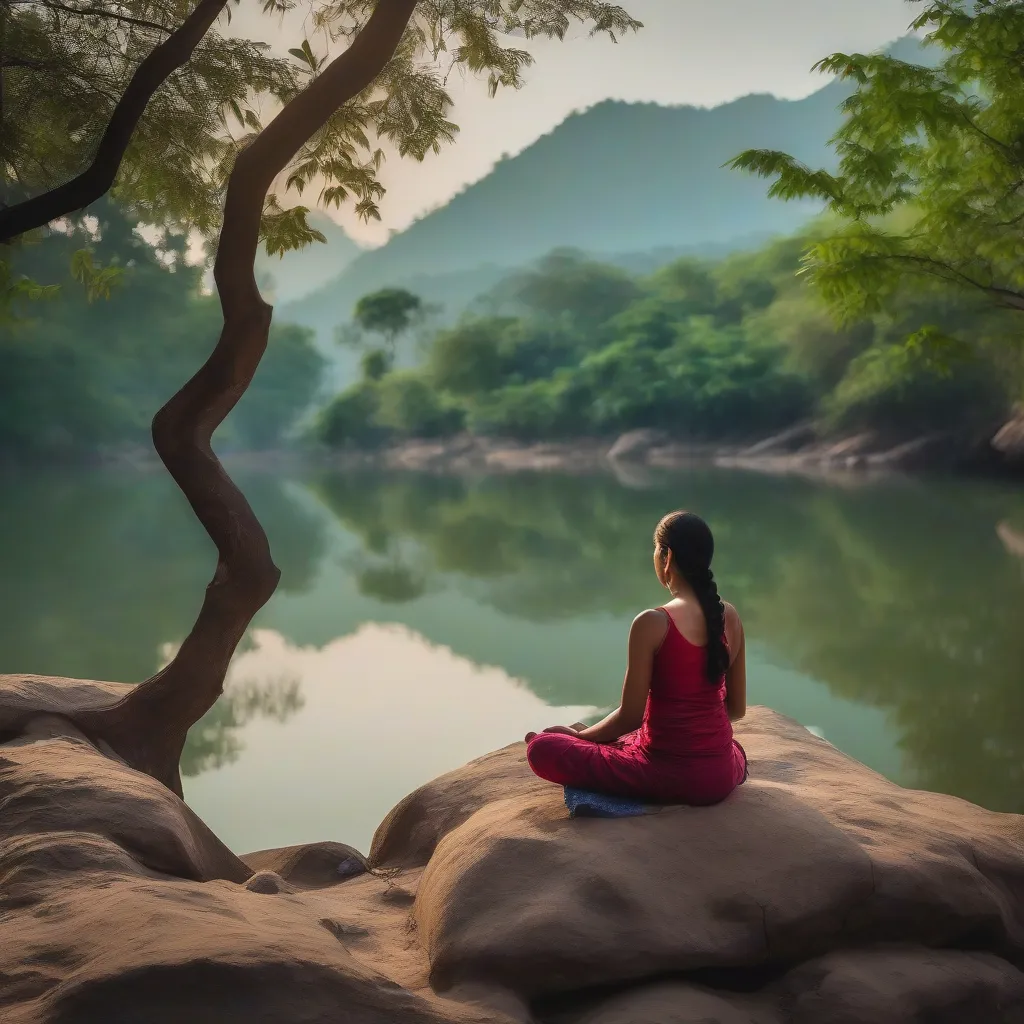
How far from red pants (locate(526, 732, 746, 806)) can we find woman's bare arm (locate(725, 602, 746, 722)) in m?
0.22

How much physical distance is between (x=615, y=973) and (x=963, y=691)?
5.62 m

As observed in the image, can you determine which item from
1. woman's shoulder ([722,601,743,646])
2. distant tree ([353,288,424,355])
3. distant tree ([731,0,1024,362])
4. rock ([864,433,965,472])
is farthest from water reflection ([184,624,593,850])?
distant tree ([353,288,424,355])

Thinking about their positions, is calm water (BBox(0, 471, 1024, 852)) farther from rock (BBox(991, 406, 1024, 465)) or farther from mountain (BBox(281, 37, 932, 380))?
mountain (BBox(281, 37, 932, 380))

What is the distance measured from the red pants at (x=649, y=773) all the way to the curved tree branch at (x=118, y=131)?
12.3 feet

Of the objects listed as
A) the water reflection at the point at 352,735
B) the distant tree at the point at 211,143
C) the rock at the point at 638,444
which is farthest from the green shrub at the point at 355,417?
the distant tree at the point at 211,143

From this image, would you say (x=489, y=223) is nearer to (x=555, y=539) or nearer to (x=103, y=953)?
(x=555, y=539)

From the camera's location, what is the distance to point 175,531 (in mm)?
19844

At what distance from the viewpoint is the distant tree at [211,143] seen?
5348mm

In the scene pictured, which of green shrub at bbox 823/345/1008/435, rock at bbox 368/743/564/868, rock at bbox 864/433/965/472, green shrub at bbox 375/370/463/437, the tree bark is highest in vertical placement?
green shrub at bbox 375/370/463/437

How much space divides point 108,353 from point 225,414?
1961 inches

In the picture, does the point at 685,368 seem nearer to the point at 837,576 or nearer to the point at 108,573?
the point at 837,576

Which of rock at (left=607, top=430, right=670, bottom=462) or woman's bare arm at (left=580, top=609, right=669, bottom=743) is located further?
rock at (left=607, top=430, right=670, bottom=462)

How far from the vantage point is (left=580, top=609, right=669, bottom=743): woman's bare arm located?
11.3ft

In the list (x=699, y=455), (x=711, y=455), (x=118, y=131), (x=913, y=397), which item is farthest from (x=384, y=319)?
(x=118, y=131)
